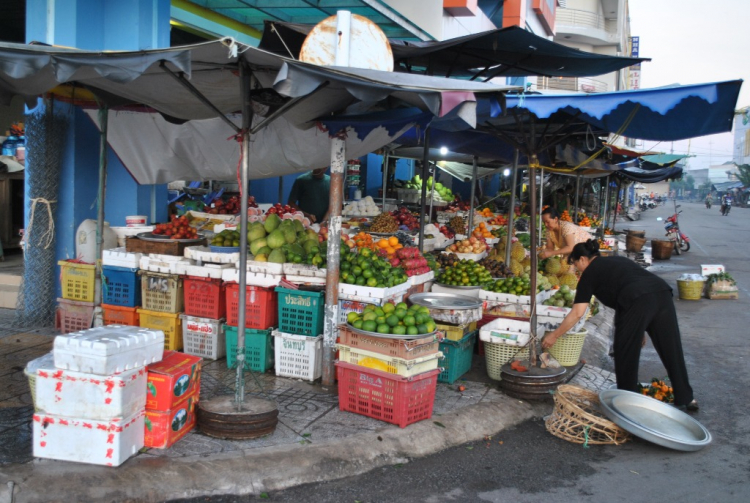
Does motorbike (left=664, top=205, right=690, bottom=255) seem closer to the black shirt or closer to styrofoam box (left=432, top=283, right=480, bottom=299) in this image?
styrofoam box (left=432, top=283, right=480, bottom=299)

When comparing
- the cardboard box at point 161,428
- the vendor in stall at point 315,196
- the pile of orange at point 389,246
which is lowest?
the cardboard box at point 161,428

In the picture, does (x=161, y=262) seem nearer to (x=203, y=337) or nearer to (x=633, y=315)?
(x=203, y=337)

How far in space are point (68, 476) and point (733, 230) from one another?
121 feet

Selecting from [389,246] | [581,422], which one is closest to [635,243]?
[389,246]

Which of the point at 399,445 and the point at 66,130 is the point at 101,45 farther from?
the point at 399,445

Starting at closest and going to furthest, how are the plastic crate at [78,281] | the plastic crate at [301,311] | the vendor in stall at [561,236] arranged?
the plastic crate at [301,311] < the plastic crate at [78,281] < the vendor in stall at [561,236]

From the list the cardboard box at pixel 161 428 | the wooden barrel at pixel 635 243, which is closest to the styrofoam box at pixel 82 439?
the cardboard box at pixel 161 428

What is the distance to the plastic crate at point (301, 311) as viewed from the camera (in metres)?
5.73

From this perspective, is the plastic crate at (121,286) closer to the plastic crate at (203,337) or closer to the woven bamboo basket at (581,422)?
the plastic crate at (203,337)

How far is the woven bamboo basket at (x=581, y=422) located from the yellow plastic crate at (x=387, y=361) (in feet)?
3.78

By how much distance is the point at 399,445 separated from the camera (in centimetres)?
470

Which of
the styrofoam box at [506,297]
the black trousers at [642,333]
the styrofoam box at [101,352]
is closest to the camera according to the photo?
the styrofoam box at [101,352]

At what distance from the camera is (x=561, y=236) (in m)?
9.41

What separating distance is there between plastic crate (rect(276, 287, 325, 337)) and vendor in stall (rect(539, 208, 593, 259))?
14.6ft
